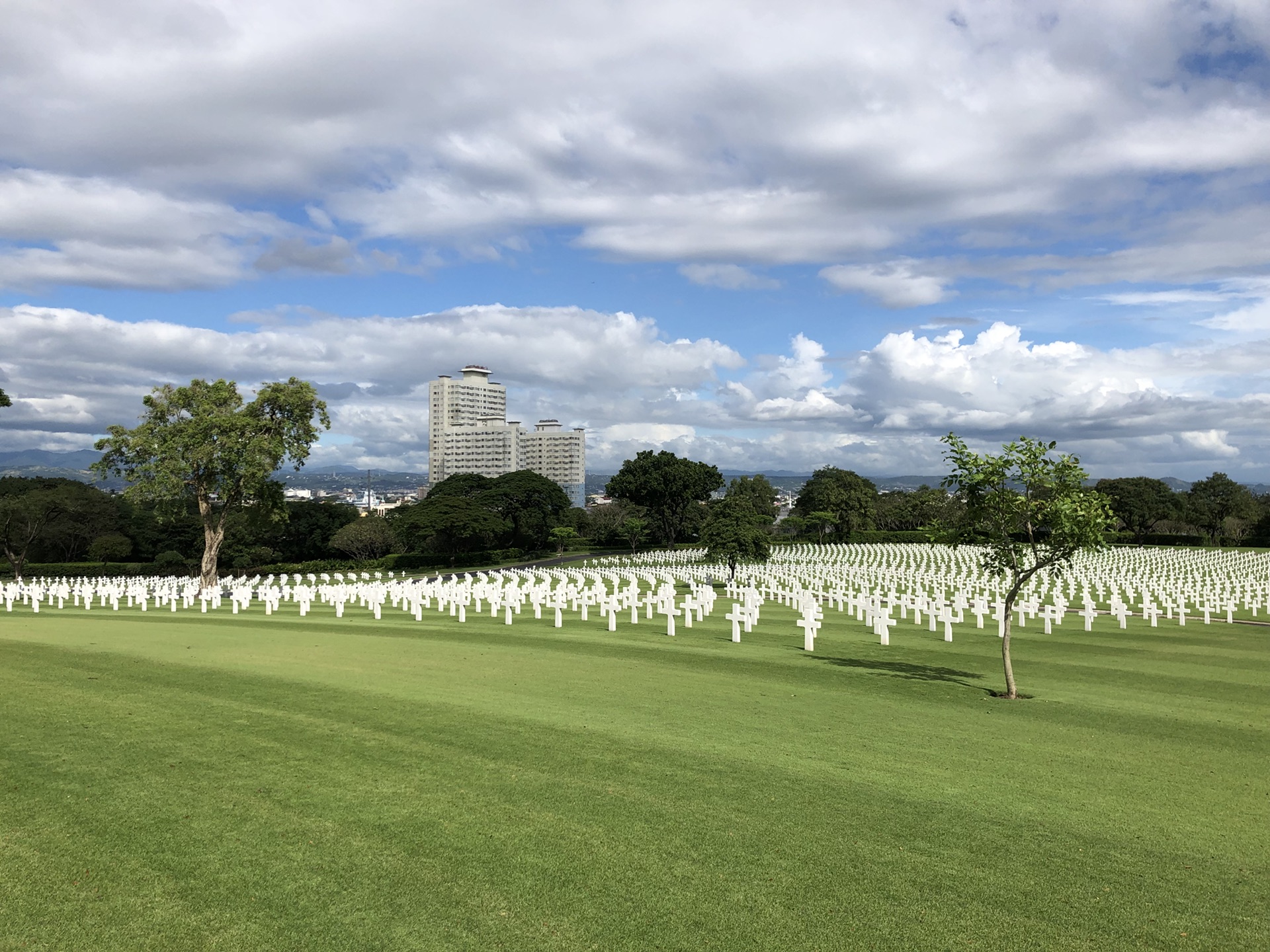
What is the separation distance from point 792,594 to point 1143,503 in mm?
73586

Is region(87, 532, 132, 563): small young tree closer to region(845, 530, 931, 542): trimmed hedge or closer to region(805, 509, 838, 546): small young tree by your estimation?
region(805, 509, 838, 546): small young tree

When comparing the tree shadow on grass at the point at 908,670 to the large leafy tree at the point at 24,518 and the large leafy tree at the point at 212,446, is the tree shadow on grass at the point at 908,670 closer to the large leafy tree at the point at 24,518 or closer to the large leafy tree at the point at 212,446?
the large leafy tree at the point at 212,446

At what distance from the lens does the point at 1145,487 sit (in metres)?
86.6

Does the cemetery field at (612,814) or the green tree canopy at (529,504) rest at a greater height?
the green tree canopy at (529,504)

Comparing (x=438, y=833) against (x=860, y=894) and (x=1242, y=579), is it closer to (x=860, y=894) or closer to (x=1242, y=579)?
(x=860, y=894)

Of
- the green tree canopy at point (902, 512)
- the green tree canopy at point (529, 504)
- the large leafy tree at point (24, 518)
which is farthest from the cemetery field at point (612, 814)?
the green tree canopy at point (902, 512)

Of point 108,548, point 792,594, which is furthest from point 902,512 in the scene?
point 108,548

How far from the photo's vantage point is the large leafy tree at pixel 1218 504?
286 ft

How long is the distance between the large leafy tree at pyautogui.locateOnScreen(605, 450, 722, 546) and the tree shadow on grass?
64.0 meters

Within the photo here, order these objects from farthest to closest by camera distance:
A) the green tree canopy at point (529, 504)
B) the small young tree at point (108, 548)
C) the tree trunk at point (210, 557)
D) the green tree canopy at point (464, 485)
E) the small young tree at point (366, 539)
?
the green tree canopy at point (464, 485), the green tree canopy at point (529, 504), the small young tree at point (366, 539), the small young tree at point (108, 548), the tree trunk at point (210, 557)

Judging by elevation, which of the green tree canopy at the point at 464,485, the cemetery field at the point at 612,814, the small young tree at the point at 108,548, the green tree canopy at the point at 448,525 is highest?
the green tree canopy at the point at 464,485

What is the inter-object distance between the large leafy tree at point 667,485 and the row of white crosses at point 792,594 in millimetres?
30393

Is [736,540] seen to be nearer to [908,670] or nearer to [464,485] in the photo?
[908,670]

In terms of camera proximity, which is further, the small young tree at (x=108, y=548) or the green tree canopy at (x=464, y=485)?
the green tree canopy at (x=464, y=485)
